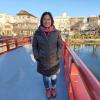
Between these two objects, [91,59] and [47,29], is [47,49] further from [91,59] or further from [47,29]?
[91,59]

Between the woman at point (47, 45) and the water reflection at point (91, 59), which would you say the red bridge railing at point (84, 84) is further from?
the water reflection at point (91, 59)

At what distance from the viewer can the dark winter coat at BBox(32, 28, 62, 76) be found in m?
4.85

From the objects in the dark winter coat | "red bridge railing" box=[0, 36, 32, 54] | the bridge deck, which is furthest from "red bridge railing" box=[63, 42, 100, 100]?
"red bridge railing" box=[0, 36, 32, 54]

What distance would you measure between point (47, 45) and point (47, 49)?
0.07 meters

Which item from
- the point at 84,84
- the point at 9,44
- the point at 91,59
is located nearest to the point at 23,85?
the point at 84,84

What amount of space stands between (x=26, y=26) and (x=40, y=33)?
117 metres

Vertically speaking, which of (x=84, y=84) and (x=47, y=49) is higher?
(x=47, y=49)

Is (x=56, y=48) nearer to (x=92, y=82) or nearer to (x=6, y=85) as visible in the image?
(x=6, y=85)

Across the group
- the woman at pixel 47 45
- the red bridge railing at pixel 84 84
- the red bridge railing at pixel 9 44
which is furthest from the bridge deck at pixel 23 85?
the red bridge railing at pixel 9 44

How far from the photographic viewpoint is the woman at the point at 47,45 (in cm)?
482

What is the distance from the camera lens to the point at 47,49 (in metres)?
4.87

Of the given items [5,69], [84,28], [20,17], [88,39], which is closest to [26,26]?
[20,17]

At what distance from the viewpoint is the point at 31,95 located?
18.8ft

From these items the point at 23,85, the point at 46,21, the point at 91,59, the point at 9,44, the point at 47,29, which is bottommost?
the point at 91,59
